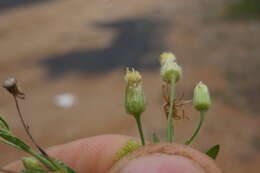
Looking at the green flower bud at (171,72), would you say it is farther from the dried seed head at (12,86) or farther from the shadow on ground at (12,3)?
the shadow on ground at (12,3)

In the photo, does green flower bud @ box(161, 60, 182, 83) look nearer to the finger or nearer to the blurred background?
the finger

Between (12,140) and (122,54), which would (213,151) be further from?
(122,54)

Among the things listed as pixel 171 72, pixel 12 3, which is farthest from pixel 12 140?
pixel 12 3

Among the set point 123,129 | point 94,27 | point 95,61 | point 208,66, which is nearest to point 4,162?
point 123,129

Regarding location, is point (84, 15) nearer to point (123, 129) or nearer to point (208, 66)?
point (208, 66)

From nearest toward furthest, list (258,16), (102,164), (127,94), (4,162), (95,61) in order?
(127,94)
(102,164)
(4,162)
(95,61)
(258,16)
